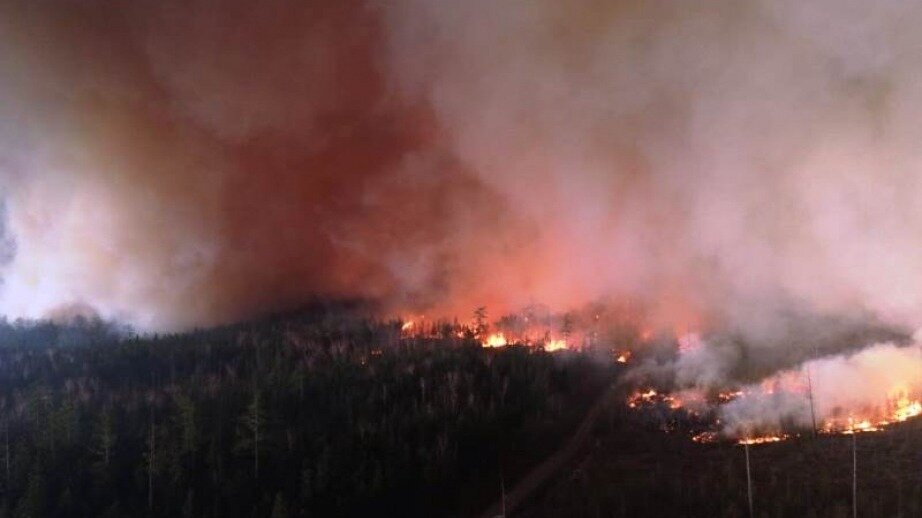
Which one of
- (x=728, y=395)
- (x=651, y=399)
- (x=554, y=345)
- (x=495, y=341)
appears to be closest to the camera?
(x=728, y=395)

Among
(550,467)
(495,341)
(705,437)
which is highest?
(495,341)

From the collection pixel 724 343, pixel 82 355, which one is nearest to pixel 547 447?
pixel 724 343

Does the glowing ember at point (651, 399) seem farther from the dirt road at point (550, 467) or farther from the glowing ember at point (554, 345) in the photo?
the glowing ember at point (554, 345)

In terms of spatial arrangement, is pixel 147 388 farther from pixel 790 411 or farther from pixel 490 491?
pixel 790 411

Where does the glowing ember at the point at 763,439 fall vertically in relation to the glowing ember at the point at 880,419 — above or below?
below

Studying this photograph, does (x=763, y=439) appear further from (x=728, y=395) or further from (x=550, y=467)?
(x=550, y=467)

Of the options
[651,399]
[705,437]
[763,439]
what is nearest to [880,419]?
[763,439]

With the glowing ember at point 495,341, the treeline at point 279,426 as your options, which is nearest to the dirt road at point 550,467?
the treeline at point 279,426
